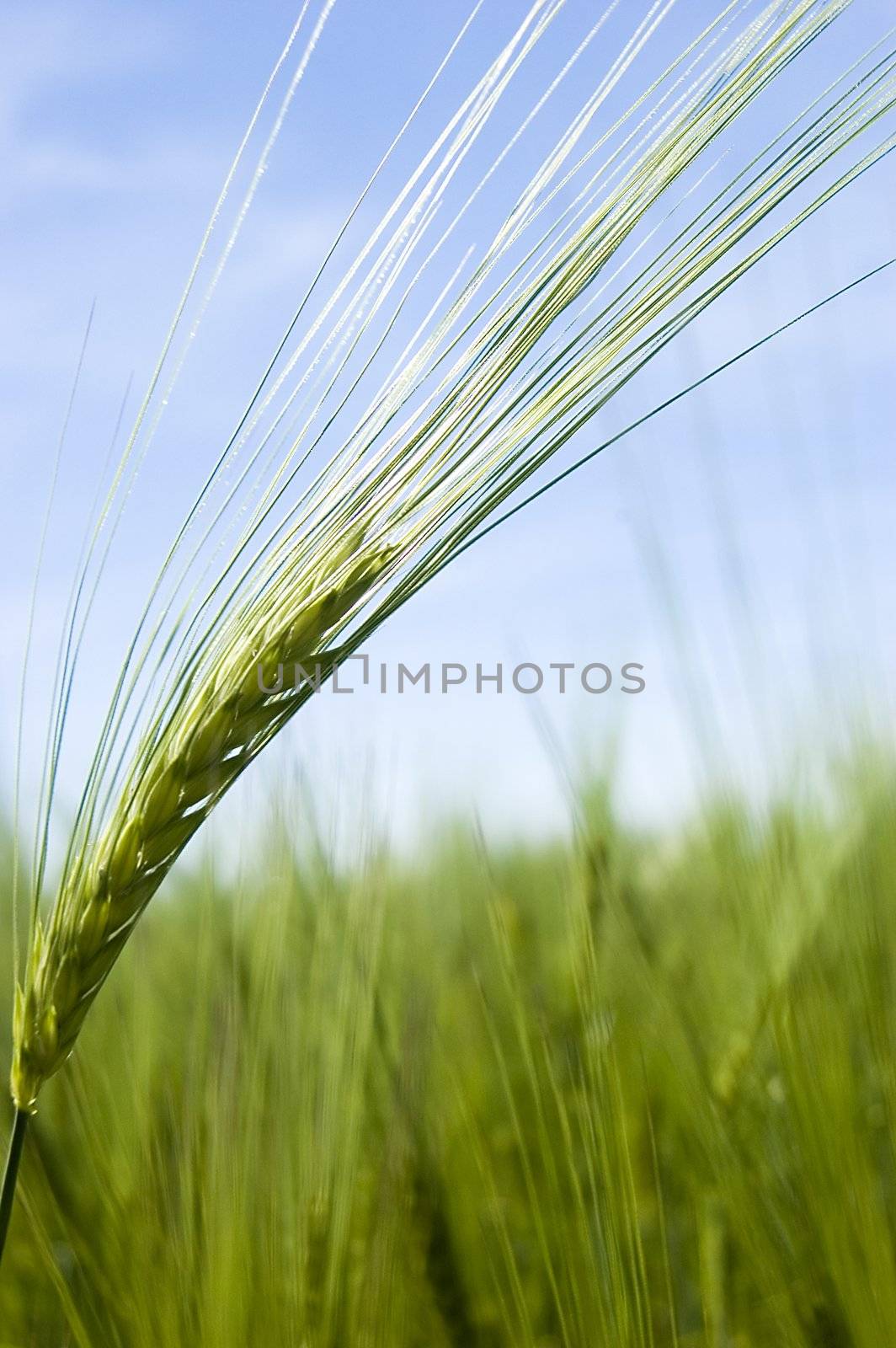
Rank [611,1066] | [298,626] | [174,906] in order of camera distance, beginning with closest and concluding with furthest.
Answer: [298,626] < [611,1066] < [174,906]

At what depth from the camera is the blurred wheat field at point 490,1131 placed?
2.23 feet

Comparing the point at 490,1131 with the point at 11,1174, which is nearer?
the point at 11,1174

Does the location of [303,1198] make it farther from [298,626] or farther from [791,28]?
[791,28]

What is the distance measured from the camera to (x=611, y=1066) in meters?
0.66

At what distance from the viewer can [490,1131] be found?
1106mm

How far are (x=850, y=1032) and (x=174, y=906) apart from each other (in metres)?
0.93

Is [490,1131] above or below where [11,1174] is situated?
below

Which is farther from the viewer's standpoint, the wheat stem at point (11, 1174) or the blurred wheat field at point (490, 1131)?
the blurred wheat field at point (490, 1131)

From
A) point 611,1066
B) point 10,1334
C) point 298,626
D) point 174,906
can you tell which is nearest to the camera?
point 298,626

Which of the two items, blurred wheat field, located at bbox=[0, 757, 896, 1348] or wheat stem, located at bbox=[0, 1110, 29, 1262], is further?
blurred wheat field, located at bbox=[0, 757, 896, 1348]

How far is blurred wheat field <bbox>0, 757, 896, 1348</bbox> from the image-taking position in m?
0.68

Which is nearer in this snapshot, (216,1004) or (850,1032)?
(216,1004)

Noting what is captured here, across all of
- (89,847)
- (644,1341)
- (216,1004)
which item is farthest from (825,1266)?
(89,847)

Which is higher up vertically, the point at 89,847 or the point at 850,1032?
the point at 89,847
